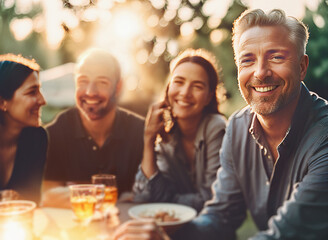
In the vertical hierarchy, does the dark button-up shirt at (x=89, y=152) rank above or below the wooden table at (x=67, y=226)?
above

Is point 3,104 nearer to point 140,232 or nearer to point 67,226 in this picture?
point 67,226

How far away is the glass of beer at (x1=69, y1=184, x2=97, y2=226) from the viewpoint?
120 cm

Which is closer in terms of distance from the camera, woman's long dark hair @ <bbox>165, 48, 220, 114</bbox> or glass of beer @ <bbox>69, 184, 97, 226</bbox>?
glass of beer @ <bbox>69, 184, 97, 226</bbox>

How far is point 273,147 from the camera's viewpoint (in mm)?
1455

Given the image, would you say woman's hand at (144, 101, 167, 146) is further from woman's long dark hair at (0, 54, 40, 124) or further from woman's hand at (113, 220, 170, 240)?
woman's hand at (113, 220, 170, 240)

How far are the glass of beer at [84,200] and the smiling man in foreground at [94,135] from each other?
1.04 metres

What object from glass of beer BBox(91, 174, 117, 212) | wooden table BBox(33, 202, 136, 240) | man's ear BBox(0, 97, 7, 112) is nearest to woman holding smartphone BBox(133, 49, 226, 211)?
glass of beer BBox(91, 174, 117, 212)

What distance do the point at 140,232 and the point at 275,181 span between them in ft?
2.26

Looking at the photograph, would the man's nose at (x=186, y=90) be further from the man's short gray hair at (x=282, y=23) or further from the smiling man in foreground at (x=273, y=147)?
the man's short gray hair at (x=282, y=23)

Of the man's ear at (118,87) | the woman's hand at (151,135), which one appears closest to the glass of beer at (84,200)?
the woman's hand at (151,135)

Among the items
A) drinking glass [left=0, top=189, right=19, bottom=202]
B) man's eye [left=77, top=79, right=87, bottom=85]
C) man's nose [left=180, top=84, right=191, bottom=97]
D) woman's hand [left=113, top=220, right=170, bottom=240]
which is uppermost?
man's eye [left=77, top=79, right=87, bottom=85]

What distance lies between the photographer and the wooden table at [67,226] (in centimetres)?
120

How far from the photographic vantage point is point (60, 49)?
469 inches

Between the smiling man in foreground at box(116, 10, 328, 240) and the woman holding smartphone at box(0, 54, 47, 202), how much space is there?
3.52ft
